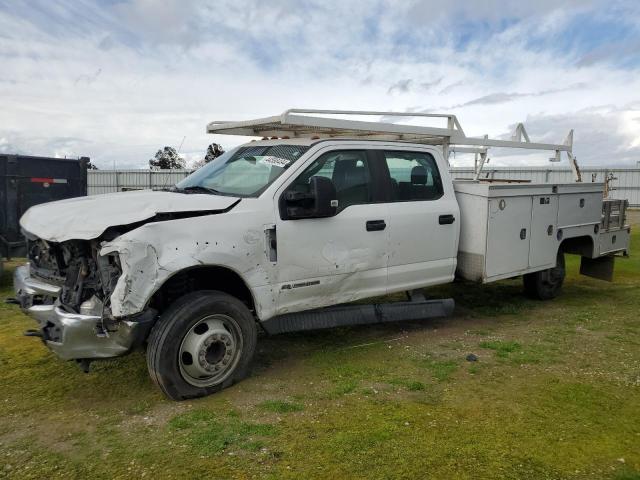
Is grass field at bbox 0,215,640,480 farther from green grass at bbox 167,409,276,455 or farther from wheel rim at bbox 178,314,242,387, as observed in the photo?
wheel rim at bbox 178,314,242,387

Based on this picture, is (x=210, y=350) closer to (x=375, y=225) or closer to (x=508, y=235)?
(x=375, y=225)

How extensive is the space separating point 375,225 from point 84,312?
Result: 258 cm

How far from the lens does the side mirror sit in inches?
176

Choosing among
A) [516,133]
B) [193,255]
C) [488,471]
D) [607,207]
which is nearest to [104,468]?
[193,255]

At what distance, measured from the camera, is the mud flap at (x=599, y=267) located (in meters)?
8.24

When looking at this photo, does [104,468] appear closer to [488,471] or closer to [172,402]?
[172,402]

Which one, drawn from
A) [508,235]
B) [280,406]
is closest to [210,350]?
[280,406]

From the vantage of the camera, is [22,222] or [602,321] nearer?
[22,222]

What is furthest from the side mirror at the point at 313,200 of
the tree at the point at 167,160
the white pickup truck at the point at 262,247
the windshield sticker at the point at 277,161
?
the tree at the point at 167,160

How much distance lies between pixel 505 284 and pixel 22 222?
6934 mm

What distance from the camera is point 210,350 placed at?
13.9 feet

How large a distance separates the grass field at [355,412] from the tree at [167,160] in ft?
94.8

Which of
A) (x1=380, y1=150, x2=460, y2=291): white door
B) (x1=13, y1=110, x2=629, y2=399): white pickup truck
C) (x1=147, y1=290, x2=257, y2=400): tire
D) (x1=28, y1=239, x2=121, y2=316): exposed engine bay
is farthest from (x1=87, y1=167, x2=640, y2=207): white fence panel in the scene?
(x1=147, y1=290, x2=257, y2=400): tire

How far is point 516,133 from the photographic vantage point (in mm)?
7715
